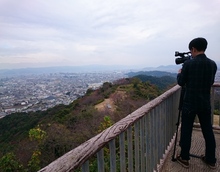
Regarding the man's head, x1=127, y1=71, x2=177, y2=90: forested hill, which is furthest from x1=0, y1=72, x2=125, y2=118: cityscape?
the man's head

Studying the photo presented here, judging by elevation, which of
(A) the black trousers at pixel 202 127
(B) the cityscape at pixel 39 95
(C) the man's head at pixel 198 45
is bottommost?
(B) the cityscape at pixel 39 95

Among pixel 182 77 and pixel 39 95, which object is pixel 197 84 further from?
pixel 39 95

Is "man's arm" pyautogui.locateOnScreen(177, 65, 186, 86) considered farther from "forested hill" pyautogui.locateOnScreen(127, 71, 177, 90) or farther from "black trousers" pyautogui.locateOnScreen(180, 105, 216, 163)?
"forested hill" pyautogui.locateOnScreen(127, 71, 177, 90)

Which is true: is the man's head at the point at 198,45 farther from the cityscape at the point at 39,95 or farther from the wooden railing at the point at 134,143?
the cityscape at the point at 39,95

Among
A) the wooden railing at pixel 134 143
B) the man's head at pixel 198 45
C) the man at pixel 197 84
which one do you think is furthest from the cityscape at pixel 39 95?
the man's head at pixel 198 45

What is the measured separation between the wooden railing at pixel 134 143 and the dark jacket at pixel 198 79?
1.04 ft

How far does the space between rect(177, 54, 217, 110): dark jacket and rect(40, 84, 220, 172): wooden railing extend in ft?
1.04

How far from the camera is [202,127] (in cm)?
254

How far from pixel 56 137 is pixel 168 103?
7.87m

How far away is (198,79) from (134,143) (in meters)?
1.05

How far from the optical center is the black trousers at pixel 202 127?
8.00 ft

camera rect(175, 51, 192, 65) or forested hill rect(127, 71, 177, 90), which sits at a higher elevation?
camera rect(175, 51, 192, 65)

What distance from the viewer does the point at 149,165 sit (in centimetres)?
218

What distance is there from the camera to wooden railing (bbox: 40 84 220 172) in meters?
0.96
